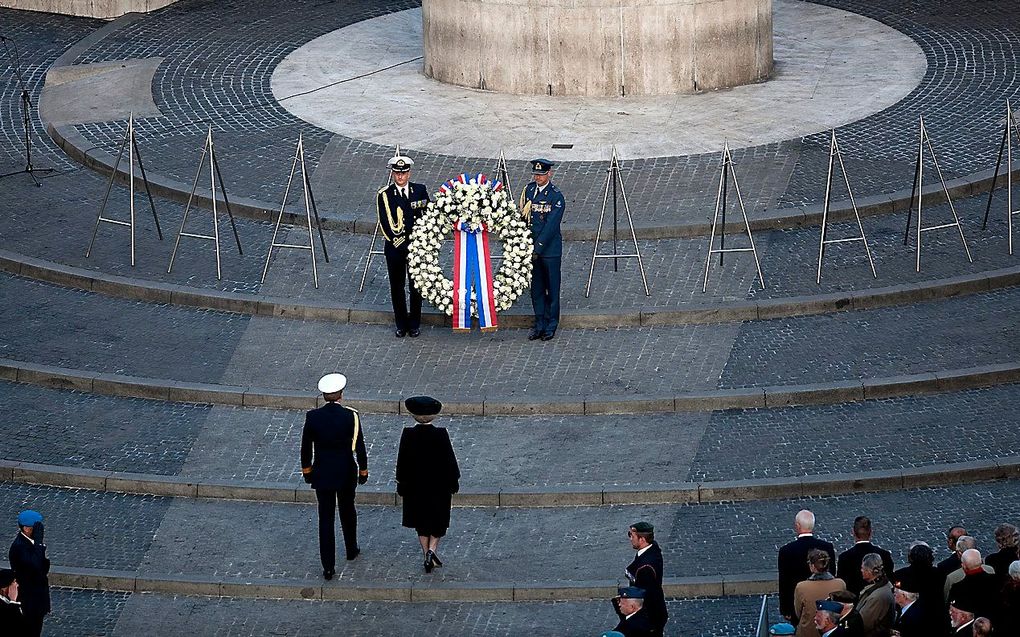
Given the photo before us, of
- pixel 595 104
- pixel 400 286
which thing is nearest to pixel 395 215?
pixel 400 286

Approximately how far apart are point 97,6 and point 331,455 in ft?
56.8

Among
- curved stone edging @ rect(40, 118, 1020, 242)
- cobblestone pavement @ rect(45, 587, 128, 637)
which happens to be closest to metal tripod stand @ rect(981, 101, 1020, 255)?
curved stone edging @ rect(40, 118, 1020, 242)

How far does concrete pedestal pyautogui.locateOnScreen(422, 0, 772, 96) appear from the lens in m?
24.1

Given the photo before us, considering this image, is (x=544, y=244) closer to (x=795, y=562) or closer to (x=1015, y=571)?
(x=795, y=562)

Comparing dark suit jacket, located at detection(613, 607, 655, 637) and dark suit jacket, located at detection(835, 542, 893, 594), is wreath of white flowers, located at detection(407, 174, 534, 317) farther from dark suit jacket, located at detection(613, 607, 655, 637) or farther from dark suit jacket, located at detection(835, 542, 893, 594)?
dark suit jacket, located at detection(613, 607, 655, 637)

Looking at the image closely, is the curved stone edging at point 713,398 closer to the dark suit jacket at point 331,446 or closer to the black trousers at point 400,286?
the black trousers at point 400,286

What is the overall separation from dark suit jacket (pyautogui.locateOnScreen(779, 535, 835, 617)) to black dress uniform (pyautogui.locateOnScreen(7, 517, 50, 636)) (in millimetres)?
5510

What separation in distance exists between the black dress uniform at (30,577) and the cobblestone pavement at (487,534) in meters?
1.54

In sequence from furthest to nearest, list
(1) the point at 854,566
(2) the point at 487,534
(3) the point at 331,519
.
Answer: (2) the point at 487,534 < (3) the point at 331,519 < (1) the point at 854,566

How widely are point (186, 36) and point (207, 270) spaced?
9.01 metres

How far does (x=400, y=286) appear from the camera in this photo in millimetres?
18141

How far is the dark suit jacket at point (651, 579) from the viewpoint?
499 inches

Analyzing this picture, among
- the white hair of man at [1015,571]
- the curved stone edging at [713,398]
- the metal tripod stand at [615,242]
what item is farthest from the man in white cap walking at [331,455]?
the white hair of man at [1015,571]

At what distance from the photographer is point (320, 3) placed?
29719mm
